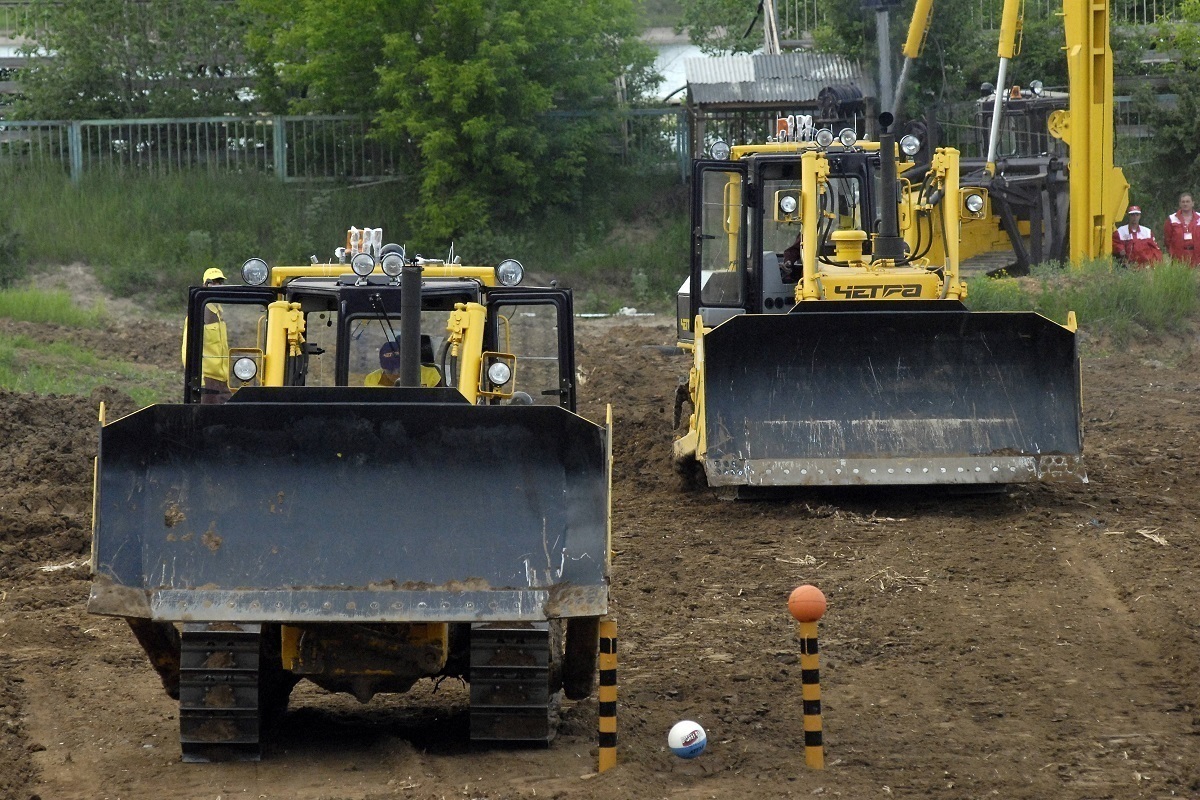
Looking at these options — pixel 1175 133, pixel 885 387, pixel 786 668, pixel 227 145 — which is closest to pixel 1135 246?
pixel 1175 133

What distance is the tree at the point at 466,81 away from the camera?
81.6 feet

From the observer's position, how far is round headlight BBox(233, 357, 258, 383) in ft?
24.0

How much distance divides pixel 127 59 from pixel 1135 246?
17045 millimetres

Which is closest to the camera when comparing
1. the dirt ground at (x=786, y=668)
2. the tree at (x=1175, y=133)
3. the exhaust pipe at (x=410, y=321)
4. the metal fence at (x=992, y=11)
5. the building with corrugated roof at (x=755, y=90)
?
the dirt ground at (x=786, y=668)

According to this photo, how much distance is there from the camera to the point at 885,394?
11.2 m

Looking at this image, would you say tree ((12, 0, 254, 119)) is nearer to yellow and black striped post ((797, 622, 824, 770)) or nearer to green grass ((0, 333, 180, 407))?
green grass ((0, 333, 180, 407))

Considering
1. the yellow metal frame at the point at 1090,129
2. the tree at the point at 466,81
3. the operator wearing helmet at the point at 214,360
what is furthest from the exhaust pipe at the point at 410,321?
the tree at the point at 466,81

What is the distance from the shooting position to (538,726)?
6211mm

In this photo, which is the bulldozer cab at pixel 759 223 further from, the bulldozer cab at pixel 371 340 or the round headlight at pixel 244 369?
the round headlight at pixel 244 369

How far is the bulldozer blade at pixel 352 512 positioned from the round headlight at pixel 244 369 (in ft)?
4.10

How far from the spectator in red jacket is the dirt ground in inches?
326

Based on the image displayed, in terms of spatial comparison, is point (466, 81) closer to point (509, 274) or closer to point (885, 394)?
point (885, 394)

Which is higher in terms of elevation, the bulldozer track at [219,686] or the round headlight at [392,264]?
the round headlight at [392,264]

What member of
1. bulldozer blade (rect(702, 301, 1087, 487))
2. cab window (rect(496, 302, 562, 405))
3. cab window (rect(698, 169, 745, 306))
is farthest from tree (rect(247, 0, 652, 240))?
cab window (rect(496, 302, 562, 405))
